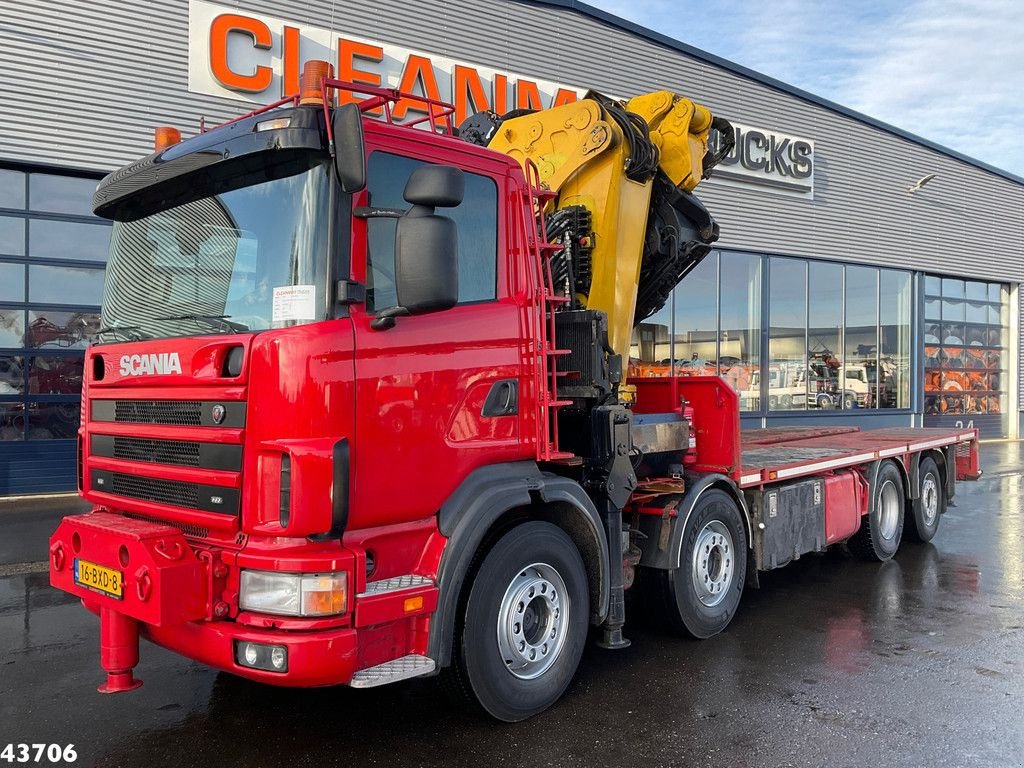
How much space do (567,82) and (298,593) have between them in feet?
44.6

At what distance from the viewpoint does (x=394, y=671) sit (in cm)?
356

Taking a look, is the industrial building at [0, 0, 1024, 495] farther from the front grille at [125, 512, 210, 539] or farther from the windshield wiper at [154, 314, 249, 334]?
the front grille at [125, 512, 210, 539]

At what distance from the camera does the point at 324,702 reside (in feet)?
14.8

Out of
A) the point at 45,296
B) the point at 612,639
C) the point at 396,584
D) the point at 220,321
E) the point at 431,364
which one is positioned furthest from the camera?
the point at 45,296

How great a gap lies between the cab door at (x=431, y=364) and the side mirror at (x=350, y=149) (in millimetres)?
193

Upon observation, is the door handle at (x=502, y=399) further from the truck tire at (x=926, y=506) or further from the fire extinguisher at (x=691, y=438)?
the truck tire at (x=926, y=506)

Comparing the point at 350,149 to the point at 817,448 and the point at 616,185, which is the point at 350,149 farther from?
the point at 817,448

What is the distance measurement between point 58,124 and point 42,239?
1.55m

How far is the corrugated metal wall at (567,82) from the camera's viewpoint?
36.2 ft

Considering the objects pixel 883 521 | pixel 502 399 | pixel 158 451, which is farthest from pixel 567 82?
pixel 158 451

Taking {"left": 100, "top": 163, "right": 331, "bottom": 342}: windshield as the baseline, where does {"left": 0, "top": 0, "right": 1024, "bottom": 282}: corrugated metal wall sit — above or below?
above

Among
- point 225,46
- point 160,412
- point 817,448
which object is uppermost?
point 225,46

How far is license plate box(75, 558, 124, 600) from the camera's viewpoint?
3666mm

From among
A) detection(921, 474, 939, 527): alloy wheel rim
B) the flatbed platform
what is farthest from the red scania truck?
detection(921, 474, 939, 527): alloy wheel rim
